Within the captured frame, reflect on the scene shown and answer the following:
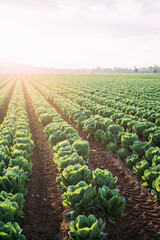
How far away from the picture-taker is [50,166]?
7.08m

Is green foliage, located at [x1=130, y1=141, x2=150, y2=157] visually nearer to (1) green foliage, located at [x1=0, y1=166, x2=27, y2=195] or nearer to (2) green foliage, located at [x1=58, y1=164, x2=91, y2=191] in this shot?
(2) green foliage, located at [x1=58, y1=164, x2=91, y2=191]

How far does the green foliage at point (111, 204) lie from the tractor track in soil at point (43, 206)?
42.7 inches

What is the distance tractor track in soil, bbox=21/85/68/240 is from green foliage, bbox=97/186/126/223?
1085 millimetres

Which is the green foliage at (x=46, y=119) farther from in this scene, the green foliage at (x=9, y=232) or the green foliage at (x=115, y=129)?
the green foliage at (x=9, y=232)

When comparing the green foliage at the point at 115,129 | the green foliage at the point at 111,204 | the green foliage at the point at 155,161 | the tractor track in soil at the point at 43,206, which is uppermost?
the green foliage at the point at 115,129

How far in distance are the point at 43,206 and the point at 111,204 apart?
2187 millimetres

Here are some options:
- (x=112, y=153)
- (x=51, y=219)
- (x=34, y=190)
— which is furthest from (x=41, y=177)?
(x=112, y=153)

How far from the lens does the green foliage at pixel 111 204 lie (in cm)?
379

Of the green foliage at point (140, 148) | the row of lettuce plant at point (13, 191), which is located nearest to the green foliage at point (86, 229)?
the row of lettuce plant at point (13, 191)

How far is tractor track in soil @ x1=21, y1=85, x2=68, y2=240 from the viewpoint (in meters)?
4.12

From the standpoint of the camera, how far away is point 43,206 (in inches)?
196

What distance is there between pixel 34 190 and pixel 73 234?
273cm

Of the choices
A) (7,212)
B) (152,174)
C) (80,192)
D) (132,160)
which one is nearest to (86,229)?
(80,192)

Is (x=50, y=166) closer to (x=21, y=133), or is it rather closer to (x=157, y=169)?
(x=21, y=133)
